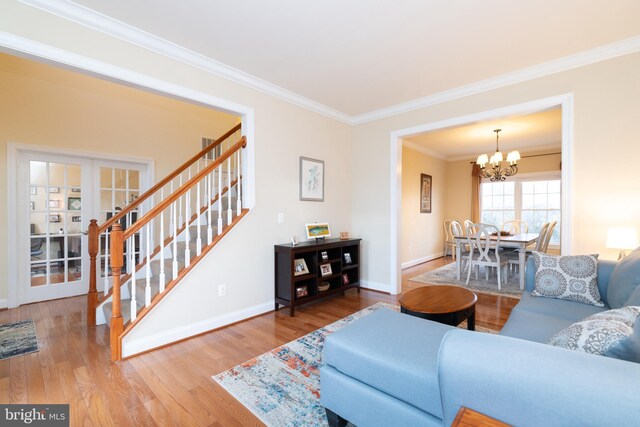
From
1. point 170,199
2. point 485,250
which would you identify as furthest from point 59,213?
point 485,250

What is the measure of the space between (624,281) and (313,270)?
2706mm

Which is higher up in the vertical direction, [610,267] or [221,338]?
[610,267]

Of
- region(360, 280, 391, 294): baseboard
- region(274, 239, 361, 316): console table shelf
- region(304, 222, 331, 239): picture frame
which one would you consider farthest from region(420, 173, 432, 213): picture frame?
region(304, 222, 331, 239): picture frame

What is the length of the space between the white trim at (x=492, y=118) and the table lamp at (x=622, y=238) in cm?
33

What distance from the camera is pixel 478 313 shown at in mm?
3287

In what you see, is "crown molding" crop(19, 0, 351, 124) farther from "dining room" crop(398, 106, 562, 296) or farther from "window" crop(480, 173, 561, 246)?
"window" crop(480, 173, 561, 246)

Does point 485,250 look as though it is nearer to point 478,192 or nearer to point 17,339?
point 478,192

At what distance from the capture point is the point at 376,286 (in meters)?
4.32

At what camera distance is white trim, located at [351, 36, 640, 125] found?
263 cm

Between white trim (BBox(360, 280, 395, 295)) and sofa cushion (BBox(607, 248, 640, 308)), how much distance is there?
243 centimetres

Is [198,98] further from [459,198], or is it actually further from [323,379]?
[459,198]

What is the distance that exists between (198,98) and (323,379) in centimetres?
268

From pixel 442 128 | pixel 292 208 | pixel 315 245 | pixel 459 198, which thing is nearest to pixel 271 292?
pixel 315 245

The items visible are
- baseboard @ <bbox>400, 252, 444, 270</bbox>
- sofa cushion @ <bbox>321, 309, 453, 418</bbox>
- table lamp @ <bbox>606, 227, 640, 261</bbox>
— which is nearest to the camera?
sofa cushion @ <bbox>321, 309, 453, 418</bbox>
